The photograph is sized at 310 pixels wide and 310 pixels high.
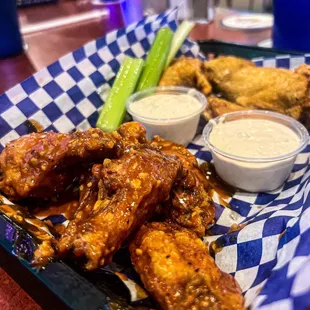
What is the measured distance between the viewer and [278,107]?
285cm

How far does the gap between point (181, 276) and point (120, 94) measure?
6.08ft

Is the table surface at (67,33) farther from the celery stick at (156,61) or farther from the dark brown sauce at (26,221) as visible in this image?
the dark brown sauce at (26,221)

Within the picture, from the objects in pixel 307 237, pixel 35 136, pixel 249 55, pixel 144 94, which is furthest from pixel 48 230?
pixel 249 55

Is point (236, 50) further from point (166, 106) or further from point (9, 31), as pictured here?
point (9, 31)

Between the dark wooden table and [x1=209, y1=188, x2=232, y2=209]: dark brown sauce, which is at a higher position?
the dark wooden table

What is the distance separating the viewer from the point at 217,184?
254 centimetres

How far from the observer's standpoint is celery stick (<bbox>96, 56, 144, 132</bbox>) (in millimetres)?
2939

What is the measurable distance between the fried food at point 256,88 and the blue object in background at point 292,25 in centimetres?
83

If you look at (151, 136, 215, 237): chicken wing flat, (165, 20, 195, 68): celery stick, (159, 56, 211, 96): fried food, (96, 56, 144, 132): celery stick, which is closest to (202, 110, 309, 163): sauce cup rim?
(151, 136, 215, 237): chicken wing flat

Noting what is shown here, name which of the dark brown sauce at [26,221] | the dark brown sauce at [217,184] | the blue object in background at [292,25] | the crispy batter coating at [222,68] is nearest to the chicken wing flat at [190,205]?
the dark brown sauce at [217,184]

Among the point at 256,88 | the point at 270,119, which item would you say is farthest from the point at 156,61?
the point at 270,119

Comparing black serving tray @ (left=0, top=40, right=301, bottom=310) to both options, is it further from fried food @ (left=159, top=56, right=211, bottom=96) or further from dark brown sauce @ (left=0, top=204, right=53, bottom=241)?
fried food @ (left=159, top=56, right=211, bottom=96)

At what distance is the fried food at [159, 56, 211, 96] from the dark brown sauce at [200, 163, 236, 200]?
2.58 ft

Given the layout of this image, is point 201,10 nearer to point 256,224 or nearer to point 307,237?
point 256,224
